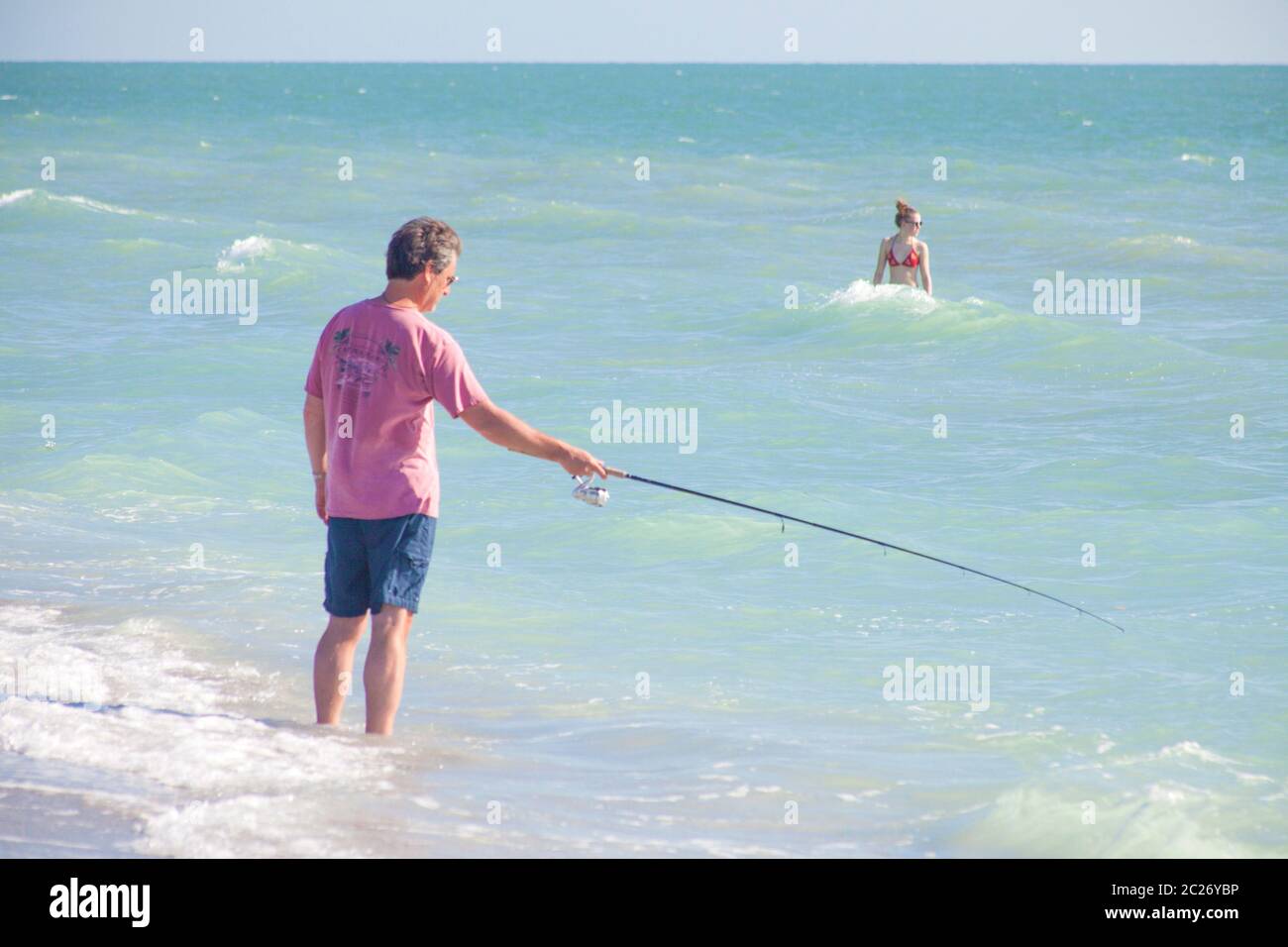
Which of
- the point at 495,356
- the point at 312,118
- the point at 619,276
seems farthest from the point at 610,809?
the point at 312,118

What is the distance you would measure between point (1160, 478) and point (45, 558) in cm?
574

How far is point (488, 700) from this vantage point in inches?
200

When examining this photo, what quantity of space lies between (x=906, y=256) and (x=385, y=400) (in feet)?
31.6

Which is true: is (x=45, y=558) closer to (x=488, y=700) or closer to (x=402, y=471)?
(x=488, y=700)

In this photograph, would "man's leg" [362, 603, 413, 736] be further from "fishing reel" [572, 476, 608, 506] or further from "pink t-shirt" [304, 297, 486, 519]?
"fishing reel" [572, 476, 608, 506]

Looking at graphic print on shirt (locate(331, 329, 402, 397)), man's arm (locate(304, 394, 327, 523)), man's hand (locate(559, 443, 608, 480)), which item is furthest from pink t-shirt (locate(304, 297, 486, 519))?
man's hand (locate(559, 443, 608, 480))

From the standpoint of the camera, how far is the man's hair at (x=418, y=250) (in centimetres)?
384

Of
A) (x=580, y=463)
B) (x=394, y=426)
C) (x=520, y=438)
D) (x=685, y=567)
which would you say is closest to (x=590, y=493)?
(x=580, y=463)

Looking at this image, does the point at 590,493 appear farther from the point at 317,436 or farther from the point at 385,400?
the point at 317,436

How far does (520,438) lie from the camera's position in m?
3.90

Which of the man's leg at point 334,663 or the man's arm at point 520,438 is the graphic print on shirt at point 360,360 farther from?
the man's leg at point 334,663

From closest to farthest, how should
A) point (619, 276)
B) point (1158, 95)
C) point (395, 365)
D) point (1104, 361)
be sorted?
point (395, 365) < point (1104, 361) < point (619, 276) < point (1158, 95)

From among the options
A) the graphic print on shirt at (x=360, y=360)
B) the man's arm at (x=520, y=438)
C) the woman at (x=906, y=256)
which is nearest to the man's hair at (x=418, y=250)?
the graphic print on shirt at (x=360, y=360)
